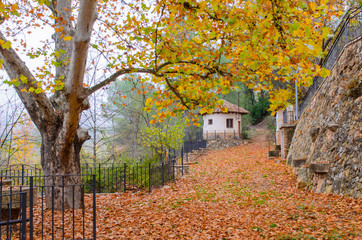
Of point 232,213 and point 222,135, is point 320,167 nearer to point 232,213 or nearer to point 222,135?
point 232,213

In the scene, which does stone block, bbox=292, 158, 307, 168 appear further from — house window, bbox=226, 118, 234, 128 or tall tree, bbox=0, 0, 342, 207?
house window, bbox=226, 118, 234, 128

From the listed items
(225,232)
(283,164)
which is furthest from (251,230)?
(283,164)

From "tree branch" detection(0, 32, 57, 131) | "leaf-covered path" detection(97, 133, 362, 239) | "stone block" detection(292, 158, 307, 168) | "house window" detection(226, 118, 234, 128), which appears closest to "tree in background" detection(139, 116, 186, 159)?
"leaf-covered path" detection(97, 133, 362, 239)

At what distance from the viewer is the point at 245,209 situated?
786 cm

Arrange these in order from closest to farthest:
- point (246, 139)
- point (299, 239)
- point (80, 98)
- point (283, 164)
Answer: point (299, 239) < point (80, 98) < point (283, 164) < point (246, 139)

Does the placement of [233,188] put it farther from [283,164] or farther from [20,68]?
[20,68]

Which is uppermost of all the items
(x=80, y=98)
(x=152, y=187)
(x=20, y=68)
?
(x=20, y=68)

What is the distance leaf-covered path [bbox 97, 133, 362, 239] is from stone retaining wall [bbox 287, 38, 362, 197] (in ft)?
1.61

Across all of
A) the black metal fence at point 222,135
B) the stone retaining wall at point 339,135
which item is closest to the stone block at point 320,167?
the stone retaining wall at point 339,135

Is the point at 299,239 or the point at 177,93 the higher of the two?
the point at 177,93

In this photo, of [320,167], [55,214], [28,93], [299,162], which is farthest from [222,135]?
[28,93]

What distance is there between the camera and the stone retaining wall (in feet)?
23.3

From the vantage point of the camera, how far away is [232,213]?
7.51m

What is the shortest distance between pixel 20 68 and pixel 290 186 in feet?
30.6
